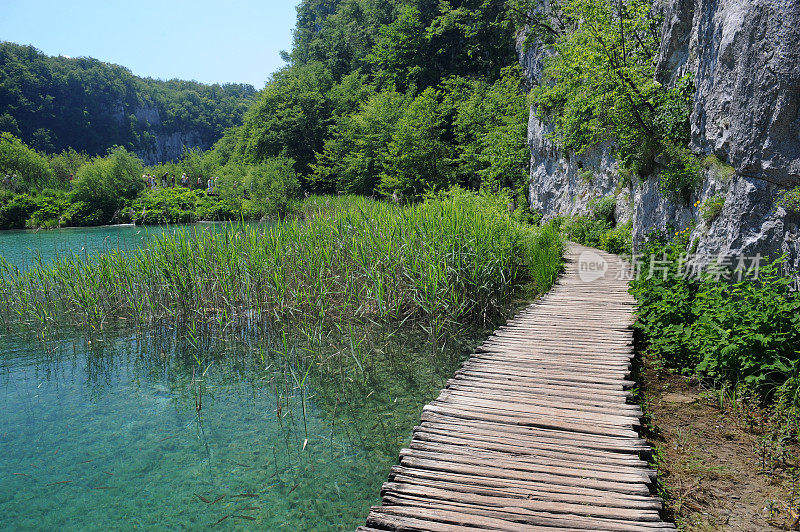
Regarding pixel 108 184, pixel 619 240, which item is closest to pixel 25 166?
pixel 108 184

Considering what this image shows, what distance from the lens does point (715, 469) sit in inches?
125

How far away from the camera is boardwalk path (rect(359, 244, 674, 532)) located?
8.18 feet

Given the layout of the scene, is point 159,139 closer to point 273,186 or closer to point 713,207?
point 273,186

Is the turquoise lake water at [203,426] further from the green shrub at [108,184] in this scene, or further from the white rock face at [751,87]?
the green shrub at [108,184]

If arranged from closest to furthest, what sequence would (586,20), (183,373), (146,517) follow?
(146,517)
(183,373)
(586,20)

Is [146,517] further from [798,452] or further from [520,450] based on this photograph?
[798,452]

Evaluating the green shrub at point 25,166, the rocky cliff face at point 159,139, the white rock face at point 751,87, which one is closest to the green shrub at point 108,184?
the green shrub at point 25,166

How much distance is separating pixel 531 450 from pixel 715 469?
51.0 inches

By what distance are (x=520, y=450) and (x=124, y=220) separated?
31.7 metres

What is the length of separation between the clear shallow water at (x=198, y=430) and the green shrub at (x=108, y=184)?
25890 millimetres

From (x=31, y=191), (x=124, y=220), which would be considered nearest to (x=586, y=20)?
(x=124, y=220)

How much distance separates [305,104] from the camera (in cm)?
3003

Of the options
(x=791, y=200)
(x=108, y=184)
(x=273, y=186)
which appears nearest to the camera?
(x=791, y=200)

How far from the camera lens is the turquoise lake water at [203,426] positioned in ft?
11.4
